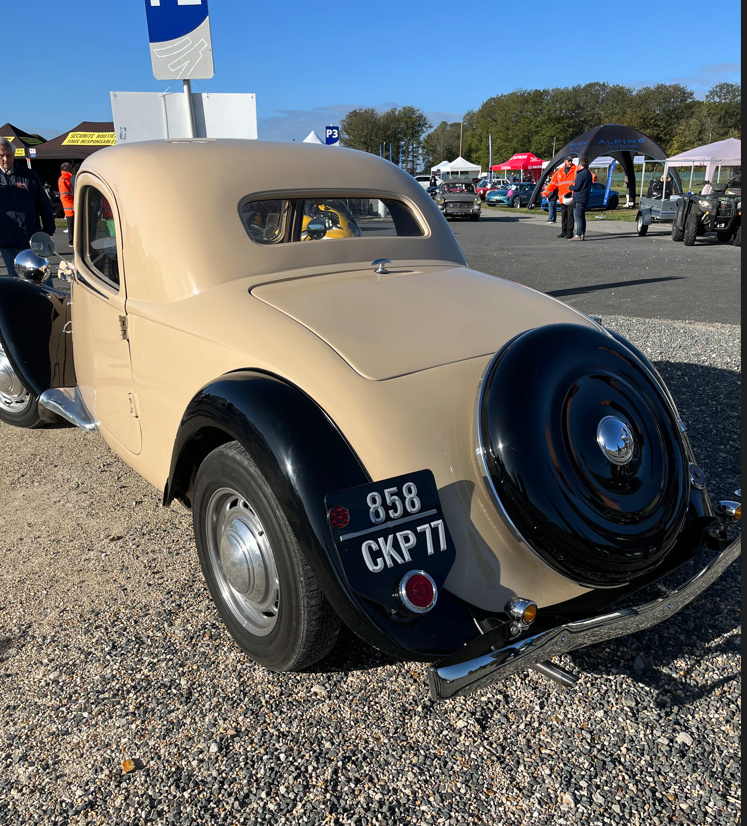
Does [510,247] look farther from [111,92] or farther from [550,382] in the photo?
[550,382]

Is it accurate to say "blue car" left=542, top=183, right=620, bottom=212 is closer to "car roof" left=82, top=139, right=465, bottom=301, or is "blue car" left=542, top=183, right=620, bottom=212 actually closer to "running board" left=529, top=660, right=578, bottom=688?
"car roof" left=82, top=139, right=465, bottom=301

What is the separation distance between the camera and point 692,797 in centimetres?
196

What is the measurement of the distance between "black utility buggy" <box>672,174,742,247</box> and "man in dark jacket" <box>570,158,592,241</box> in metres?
2.47

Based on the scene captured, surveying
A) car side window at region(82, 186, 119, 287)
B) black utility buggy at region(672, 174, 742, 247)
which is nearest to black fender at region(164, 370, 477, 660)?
car side window at region(82, 186, 119, 287)

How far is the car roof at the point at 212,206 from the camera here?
2930 mm

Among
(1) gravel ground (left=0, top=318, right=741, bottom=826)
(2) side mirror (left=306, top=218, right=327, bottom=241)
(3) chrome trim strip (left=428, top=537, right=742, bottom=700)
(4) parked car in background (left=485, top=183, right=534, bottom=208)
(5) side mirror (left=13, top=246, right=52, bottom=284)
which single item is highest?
(4) parked car in background (left=485, top=183, right=534, bottom=208)

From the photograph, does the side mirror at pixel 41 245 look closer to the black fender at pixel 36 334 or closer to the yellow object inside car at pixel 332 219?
the black fender at pixel 36 334

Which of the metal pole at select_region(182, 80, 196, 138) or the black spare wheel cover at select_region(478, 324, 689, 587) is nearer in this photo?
the black spare wheel cover at select_region(478, 324, 689, 587)

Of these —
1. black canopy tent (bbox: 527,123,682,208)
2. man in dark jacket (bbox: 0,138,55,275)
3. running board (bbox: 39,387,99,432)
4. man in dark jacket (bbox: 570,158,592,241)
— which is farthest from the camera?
black canopy tent (bbox: 527,123,682,208)

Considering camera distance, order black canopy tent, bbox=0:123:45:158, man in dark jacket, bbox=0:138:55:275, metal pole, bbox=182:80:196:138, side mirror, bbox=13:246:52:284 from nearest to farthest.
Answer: side mirror, bbox=13:246:52:284
metal pole, bbox=182:80:196:138
man in dark jacket, bbox=0:138:55:275
black canopy tent, bbox=0:123:45:158

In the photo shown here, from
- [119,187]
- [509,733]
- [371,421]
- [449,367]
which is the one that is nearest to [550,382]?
[449,367]

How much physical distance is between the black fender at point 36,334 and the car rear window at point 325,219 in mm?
1739

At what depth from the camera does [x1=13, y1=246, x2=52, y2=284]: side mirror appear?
13.9 feet

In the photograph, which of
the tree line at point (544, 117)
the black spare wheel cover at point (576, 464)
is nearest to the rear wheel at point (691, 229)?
the black spare wheel cover at point (576, 464)
